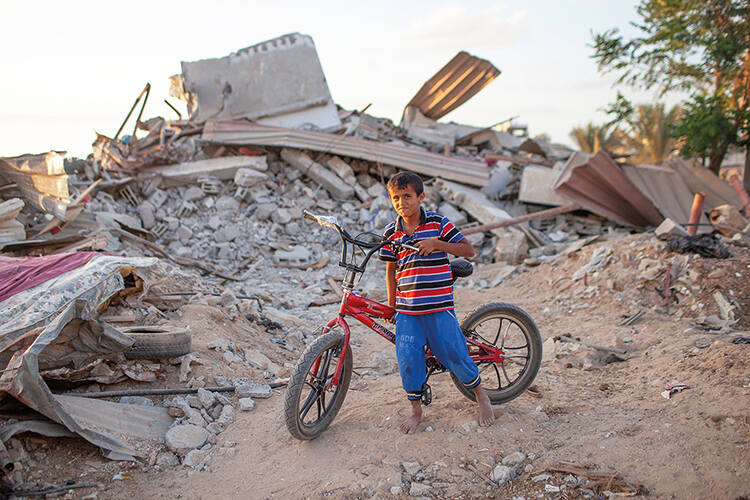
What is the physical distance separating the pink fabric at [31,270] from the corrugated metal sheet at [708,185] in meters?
11.3

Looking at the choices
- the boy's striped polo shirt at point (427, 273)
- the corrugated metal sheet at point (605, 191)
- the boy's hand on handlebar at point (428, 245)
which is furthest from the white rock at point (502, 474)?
the corrugated metal sheet at point (605, 191)

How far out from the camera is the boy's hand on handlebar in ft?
9.05

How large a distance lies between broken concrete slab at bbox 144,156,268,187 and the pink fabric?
6.65 meters

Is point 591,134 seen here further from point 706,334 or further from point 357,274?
point 357,274

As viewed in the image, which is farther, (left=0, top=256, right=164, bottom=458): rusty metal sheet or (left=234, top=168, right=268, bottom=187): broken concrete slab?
(left=234, top=168, right=268, bottom=187): broken concrete slab

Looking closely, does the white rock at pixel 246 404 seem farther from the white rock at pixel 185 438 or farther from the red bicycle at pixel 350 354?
the red bicycle at pixel 350 354

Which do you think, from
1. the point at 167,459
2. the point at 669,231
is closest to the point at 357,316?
the point at 167,459

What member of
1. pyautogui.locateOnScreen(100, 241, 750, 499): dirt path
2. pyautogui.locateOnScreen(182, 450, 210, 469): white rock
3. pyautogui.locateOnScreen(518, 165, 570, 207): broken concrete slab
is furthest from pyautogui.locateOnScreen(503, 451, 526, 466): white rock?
pyautogui.locateOnScreen(518, 165, 570, 207): broken concrete slab

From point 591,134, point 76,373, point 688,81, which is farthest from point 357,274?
point 591,134

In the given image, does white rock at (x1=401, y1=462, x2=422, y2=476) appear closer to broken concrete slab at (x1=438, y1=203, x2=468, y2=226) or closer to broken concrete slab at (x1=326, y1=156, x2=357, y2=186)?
broken concrete slab at (x1=438, y1=203, x2=468, y2=226)

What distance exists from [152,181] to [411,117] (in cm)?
753

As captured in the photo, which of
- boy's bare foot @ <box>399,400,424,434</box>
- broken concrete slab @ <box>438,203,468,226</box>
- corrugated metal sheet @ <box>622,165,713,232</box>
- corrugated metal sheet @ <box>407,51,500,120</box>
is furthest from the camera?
corrugated metal sheet @ <box>407,51,500,120</box>

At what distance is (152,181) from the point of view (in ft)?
36.0

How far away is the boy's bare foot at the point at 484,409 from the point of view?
3066 millimetres
